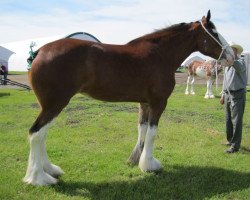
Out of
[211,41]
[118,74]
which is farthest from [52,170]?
[211,41]

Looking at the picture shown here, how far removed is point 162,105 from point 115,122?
177 inches

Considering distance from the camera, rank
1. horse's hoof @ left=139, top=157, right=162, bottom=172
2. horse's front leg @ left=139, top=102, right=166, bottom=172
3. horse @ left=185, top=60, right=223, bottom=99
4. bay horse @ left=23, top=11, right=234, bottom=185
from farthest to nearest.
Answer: horse @ left=185, top=60, right=223, bottom=99 → horse's hoof @ left=139, top=157, right=162, bottom=172 → horse's front leg @ left=139, top=102, right=166, bottom=172 → bay horse @ left=23, top=11, right=234, bottom=185

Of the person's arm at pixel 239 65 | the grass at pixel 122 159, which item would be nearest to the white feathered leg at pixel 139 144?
the grass at pixel 122 159

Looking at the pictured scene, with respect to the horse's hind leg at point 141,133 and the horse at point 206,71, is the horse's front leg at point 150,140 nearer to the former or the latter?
the horse's hind leg at point 141,133

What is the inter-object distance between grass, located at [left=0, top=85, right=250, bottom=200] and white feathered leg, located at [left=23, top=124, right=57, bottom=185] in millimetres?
112

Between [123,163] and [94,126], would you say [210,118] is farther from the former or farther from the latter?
[123,163]

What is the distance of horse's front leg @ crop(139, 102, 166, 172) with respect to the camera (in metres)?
5.81

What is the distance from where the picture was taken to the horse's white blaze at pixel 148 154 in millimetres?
5840

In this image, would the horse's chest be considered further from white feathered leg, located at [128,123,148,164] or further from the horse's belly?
white feathered leg, located at [128,123,148,164]

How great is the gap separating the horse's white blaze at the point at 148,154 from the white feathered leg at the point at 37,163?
1448mm

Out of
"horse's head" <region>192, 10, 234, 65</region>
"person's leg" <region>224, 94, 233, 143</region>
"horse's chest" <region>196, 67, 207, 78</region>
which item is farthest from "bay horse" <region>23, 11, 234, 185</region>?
"horse's chest" <region>196, 67, 207, 78</region>

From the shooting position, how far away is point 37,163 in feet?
16.8

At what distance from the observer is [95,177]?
18.7 ft

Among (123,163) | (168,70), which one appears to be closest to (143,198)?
(123,163)
